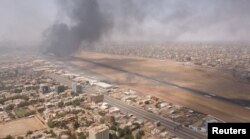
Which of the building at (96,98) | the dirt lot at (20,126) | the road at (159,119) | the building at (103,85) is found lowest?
the dirt lot at (20,126)

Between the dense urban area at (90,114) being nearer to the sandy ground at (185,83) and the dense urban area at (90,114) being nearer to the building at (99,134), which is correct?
the building at (99,134)

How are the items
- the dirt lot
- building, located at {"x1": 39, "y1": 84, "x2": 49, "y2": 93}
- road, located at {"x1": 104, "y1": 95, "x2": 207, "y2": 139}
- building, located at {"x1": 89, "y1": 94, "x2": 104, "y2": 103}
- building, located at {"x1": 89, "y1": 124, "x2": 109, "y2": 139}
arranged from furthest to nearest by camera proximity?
building, located at {"x1": 39, "y1": 84, "x2": 49, "y2": 93} → building, located at {"x1": 89, "y1": 94, "x2": 104, "y2": 103} → the dirt lot → road, located at {"x1": 104, "y1": 95, "x2": 207, "y2": 139} → building, located at {"x1": 89, "y1": 124, "x2": 109, "y2": 139}

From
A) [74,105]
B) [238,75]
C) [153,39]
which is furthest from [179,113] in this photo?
[153,39]

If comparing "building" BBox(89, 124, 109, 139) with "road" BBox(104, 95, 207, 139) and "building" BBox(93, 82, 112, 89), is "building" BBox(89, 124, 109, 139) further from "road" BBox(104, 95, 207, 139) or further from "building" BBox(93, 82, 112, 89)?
"building" BBox(93, 82, 112, 89)

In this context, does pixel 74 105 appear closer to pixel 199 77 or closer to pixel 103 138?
pixel 103 138

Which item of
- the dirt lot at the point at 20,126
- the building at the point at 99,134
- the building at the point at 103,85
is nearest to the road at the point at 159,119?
the building at the point at 103,85

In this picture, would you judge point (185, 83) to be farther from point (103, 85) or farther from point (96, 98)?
point (96, 98)

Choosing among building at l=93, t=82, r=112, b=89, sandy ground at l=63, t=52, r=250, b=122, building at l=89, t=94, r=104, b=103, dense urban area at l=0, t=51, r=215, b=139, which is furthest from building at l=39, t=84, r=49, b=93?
sandy ground at l=63, t=52, r=250, b=122
